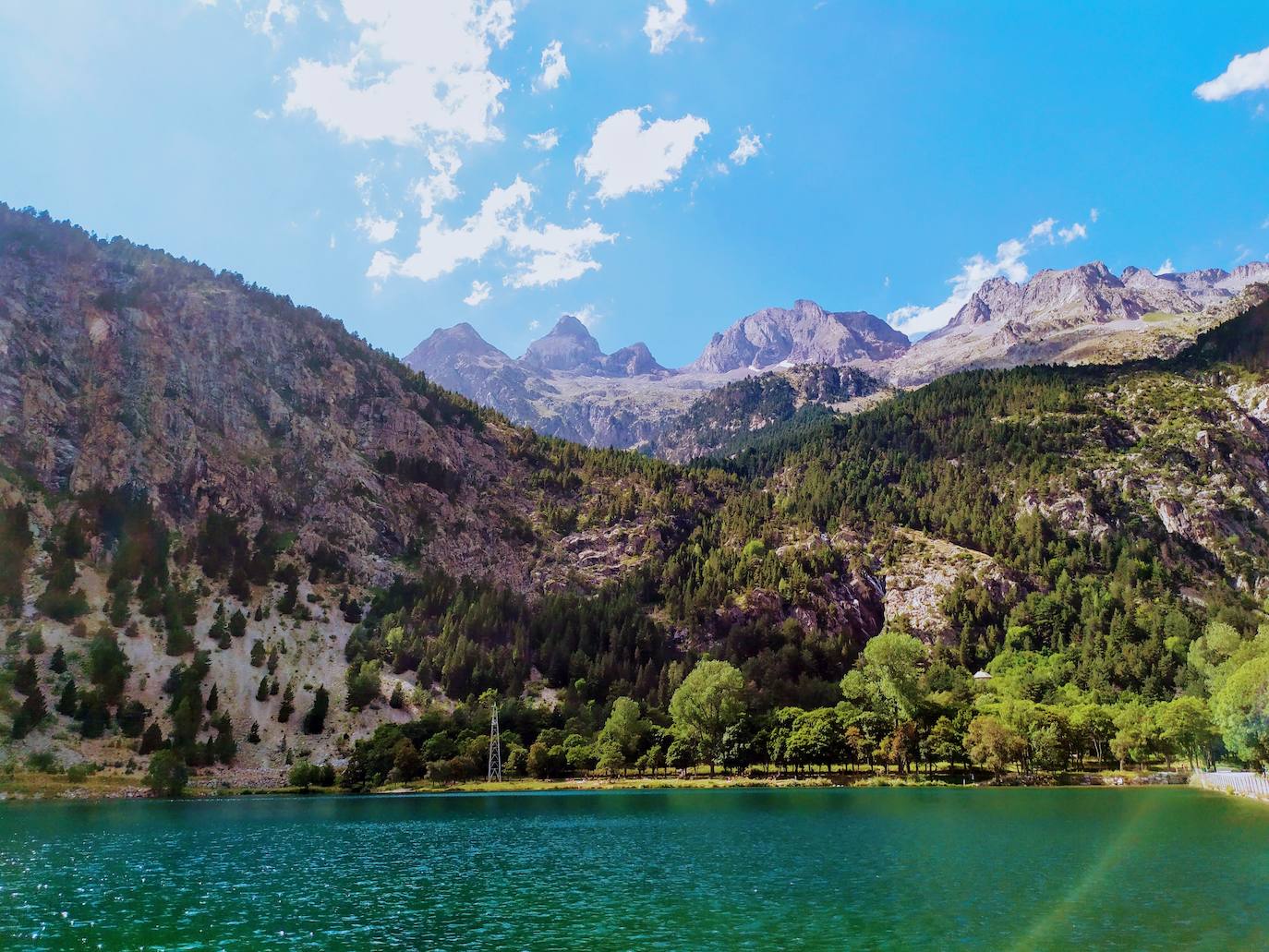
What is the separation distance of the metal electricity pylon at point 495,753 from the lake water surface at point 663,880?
5927 centimetres

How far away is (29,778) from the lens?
376 feet

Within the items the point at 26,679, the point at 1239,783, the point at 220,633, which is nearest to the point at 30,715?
the point at 26,679

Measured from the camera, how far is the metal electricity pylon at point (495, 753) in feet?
465

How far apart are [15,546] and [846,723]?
16485 centimetres

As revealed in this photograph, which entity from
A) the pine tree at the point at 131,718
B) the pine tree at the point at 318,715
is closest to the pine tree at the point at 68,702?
the pine tree at the point at 131,718

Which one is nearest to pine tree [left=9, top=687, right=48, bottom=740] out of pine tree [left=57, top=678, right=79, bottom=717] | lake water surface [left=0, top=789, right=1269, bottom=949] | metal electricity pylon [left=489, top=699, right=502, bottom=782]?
pine tree [left=57, top=678, right=79, bottom=717]

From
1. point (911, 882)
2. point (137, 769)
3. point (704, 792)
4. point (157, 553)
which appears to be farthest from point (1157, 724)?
point (157, 553)

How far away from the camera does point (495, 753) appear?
144 m

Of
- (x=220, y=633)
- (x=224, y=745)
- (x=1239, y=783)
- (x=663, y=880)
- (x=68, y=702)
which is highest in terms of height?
(x=220, y=633)

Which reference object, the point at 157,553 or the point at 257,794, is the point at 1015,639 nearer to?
the point at 257,794

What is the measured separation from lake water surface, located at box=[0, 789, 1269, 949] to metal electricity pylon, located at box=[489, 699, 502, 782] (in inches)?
2333

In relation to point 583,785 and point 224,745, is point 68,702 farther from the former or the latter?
point 583,785

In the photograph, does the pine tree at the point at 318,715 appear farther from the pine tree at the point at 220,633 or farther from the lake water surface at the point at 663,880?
the lake water surface at the point at 663,880

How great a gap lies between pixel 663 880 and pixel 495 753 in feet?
345
